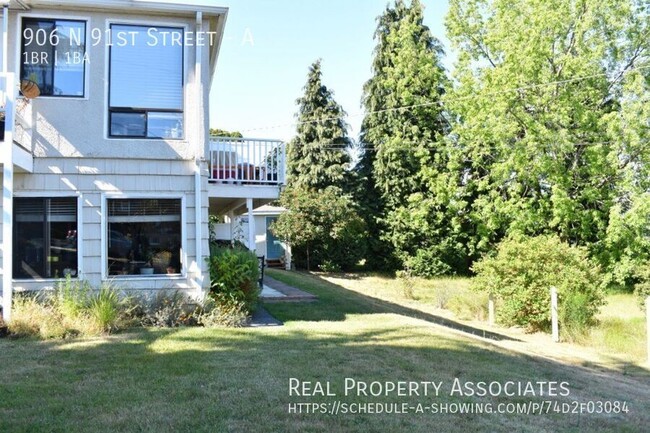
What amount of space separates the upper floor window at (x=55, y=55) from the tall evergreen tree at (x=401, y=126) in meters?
16.7

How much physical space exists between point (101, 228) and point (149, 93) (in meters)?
2.42

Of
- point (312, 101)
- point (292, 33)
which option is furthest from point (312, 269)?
point (292, 33)

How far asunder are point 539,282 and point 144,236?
28.2 feet

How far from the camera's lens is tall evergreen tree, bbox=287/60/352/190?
25.1m

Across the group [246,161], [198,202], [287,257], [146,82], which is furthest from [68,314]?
[287,257]

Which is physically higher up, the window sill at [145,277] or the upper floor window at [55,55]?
the upper floor window at [55,55]

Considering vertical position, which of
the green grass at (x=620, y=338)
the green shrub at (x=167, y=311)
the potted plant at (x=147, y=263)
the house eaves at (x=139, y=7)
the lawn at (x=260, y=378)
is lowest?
the green grass at (x=620, y=338)

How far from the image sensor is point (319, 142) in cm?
2544

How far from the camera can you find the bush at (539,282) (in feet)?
39.3

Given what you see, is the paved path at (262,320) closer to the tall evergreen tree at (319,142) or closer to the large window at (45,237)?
the large window at (45,237)

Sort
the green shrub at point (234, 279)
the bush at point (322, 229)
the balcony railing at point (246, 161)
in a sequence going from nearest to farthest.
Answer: the green shrub at point (234, 279) → the balcony railing at point (246, 161) → the bush at point (322, 229)

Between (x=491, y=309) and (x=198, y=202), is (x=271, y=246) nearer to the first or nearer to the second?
(x=491, y=309)

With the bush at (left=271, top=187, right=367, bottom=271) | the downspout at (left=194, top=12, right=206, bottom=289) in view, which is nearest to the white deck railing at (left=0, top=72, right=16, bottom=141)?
the downspout at (left=194, top=12, right=206, bottom=289)

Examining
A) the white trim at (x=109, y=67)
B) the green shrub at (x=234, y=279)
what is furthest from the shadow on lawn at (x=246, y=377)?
the white trim at (x=109, y=67)
